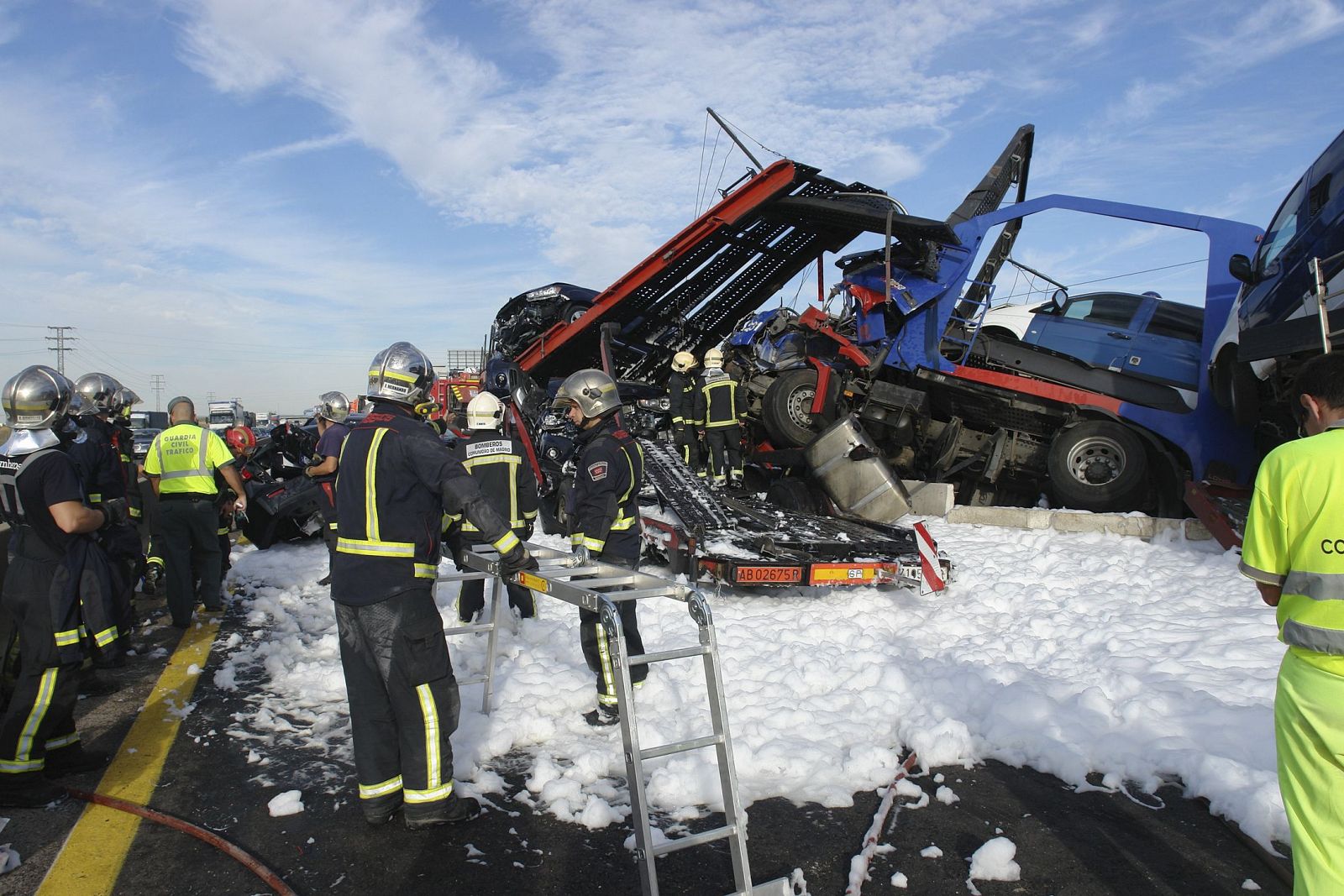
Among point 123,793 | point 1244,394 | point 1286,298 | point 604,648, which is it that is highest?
point 1286,298

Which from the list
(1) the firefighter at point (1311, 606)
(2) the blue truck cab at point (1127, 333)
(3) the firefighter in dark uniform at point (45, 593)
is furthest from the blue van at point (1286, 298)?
(3) the firefighter in dark uniform at point (45, 593)

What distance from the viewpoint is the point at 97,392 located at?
7520 mm

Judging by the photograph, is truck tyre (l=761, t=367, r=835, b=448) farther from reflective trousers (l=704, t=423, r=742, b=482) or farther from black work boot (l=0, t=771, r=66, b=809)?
black work boot (l=0, t=771, r=66, b=809)

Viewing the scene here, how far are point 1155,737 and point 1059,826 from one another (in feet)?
3.03

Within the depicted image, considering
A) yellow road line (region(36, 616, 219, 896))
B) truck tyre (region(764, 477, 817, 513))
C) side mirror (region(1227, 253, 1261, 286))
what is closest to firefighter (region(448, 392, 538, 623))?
yellow road line (region(36, 616, 219, 896))

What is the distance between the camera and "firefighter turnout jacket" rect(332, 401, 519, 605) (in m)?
3.34

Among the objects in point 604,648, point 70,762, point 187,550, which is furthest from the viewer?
point 187,550

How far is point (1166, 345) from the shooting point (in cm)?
868

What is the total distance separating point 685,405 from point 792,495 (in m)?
2.19

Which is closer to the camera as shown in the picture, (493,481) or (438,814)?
(438,814)

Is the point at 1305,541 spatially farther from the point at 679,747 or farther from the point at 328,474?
the point at 328,474

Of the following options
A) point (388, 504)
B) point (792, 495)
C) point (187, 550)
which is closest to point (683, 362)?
point (792, 495)

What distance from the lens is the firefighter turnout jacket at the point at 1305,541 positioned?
212cm

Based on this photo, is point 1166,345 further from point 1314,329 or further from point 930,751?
point 930,751
